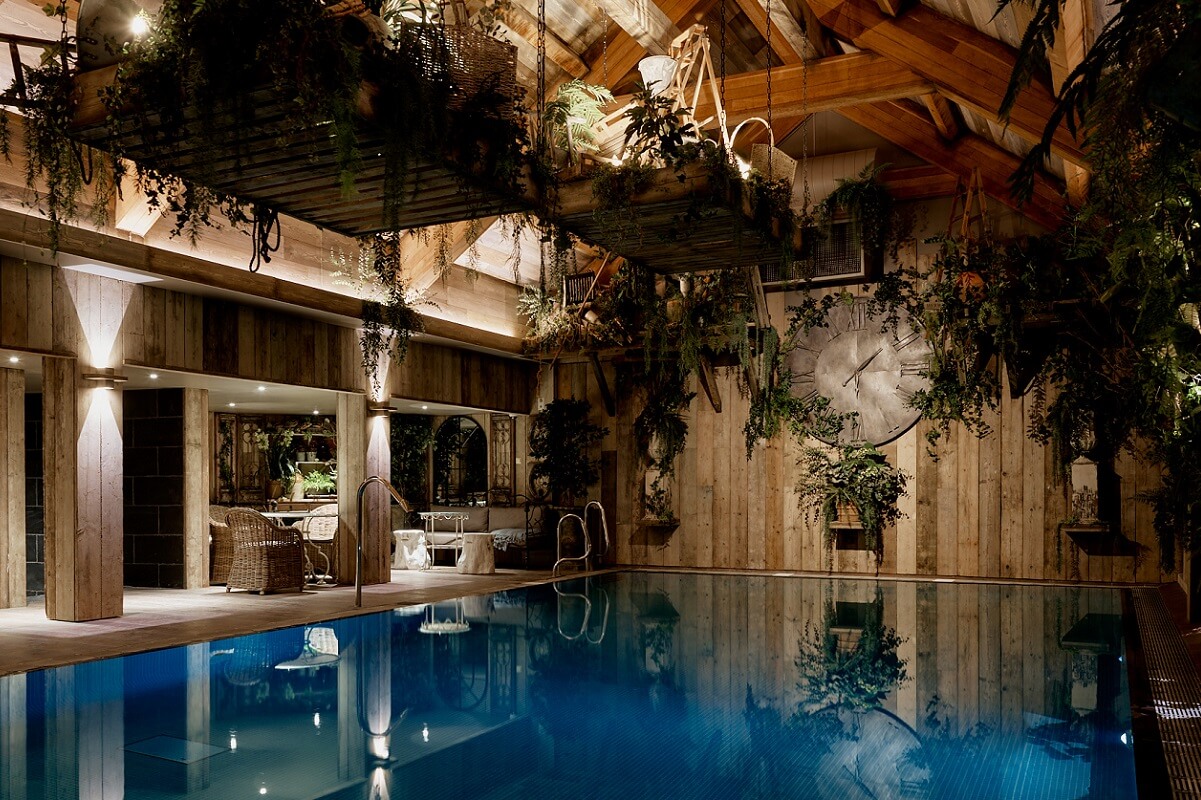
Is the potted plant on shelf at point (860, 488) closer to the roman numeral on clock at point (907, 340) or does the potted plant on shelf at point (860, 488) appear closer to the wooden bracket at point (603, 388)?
the roman numeral on clock at point (907, 340)

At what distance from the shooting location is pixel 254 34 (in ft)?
11.4

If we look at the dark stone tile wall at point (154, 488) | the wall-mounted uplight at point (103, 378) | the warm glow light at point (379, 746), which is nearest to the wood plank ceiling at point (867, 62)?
the wall-mounted uplight at point (103, 378)

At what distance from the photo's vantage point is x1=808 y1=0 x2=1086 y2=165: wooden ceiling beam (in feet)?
23.6

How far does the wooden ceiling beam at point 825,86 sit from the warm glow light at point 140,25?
5.60m

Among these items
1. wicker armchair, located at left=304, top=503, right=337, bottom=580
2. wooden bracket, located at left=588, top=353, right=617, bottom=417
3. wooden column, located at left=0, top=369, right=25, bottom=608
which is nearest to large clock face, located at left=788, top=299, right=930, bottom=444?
wooden bracket, located at left=588, top=353, right=617, bottom=417

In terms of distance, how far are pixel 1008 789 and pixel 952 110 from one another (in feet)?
26.2

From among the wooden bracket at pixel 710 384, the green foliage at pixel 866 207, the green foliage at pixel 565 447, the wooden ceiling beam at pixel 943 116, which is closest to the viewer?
the wooden ceiling beam at pixel 943 116

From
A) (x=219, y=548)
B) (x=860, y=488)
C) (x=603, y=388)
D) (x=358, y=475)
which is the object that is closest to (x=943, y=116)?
(x=860, y=488)

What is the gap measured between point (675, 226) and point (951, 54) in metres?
3.25

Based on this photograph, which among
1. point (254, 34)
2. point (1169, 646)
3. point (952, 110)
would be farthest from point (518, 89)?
point (952, 110)

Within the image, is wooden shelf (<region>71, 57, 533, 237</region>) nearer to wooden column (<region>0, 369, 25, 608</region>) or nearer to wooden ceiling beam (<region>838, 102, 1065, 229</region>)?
wooden column (<region>0, 369, 25, 608</region>)

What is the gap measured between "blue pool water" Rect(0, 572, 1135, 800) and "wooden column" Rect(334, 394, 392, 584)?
237cm

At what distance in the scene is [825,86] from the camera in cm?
891

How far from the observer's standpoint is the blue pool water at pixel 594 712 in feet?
13.4
